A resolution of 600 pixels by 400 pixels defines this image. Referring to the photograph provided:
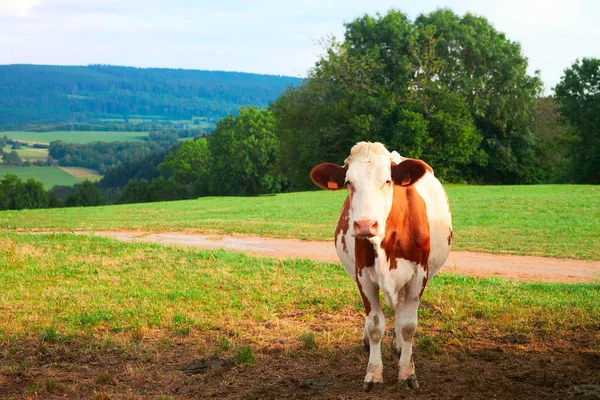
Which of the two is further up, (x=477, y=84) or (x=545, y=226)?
(x=477, y=84)

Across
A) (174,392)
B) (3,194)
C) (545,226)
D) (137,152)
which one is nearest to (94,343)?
(174,392)

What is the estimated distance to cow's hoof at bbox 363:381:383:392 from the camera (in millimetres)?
7371

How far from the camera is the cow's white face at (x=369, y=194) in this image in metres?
6.30

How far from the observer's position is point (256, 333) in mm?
9781

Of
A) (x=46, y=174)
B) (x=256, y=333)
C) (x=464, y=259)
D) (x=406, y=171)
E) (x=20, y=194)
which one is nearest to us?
(x=406, y=171)

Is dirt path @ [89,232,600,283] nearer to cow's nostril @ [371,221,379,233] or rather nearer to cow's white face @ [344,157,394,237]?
cow's white face @ [344,157,394,237]

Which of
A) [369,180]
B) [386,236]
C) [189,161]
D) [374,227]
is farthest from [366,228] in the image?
[189,161]

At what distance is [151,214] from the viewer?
33406 millimetres

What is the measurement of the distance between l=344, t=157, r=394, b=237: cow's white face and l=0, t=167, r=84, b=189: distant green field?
119m

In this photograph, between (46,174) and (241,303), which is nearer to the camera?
(241,303)

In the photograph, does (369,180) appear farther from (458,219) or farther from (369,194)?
(458,219)

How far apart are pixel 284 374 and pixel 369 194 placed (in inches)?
109

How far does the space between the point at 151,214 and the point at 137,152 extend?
138621mm

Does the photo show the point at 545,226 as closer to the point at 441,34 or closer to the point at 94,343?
the point at 94,343
